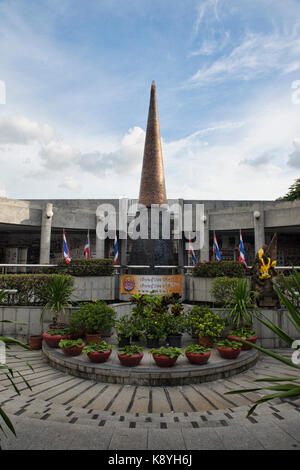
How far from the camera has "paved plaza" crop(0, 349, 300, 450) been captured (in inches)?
105

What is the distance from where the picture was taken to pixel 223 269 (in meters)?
10.1

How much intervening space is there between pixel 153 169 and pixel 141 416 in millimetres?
12404

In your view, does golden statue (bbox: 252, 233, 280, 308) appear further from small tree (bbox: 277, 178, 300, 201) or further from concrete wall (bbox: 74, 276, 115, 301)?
small tree (bbox: 277, 178, 300, 201)

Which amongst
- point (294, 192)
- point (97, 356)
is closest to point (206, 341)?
point (97, 356)

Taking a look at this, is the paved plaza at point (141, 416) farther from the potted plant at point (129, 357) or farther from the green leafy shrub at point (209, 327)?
the green leafy shrub at point (209, 327)

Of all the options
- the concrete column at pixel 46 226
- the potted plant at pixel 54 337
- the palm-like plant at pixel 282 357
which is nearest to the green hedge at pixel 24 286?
A: the potted plant at pixel 54 337

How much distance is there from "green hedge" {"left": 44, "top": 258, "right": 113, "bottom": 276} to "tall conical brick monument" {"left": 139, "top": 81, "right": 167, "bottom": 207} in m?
4.08

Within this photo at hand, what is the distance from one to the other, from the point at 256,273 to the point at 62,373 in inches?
222

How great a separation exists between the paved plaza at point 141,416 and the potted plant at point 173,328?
1.46 m

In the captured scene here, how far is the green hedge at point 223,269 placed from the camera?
1003 centimetres

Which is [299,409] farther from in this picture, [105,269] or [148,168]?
[148,168]

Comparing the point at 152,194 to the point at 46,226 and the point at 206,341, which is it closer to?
the point at 46,226

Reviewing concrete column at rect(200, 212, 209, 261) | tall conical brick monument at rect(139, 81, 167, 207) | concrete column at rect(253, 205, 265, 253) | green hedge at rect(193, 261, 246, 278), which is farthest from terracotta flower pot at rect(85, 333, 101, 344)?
concrete column at rect(253, 205, 265, 253)
